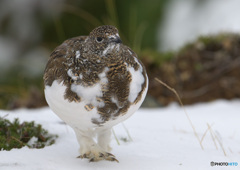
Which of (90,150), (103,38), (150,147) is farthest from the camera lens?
(150,147)

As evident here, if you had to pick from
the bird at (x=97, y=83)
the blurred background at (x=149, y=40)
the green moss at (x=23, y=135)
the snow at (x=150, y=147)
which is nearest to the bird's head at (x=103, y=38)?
the bird at (x=97, y=83)

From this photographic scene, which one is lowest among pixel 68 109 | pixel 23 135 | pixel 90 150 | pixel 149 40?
pixel 90 150

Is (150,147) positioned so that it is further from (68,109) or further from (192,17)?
(192,17)

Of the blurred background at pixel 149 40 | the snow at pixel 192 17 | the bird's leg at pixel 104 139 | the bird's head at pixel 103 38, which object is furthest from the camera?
the snow at pixel 192 17

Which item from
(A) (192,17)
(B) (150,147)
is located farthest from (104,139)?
(A) (192,17)

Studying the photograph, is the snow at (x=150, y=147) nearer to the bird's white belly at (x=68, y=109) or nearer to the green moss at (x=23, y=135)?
the green moss at (x=23, y=135)

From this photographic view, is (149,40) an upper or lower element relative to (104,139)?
upper

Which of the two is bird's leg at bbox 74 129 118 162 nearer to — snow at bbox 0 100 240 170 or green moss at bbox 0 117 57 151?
snow at bbox 0 100 240 170
